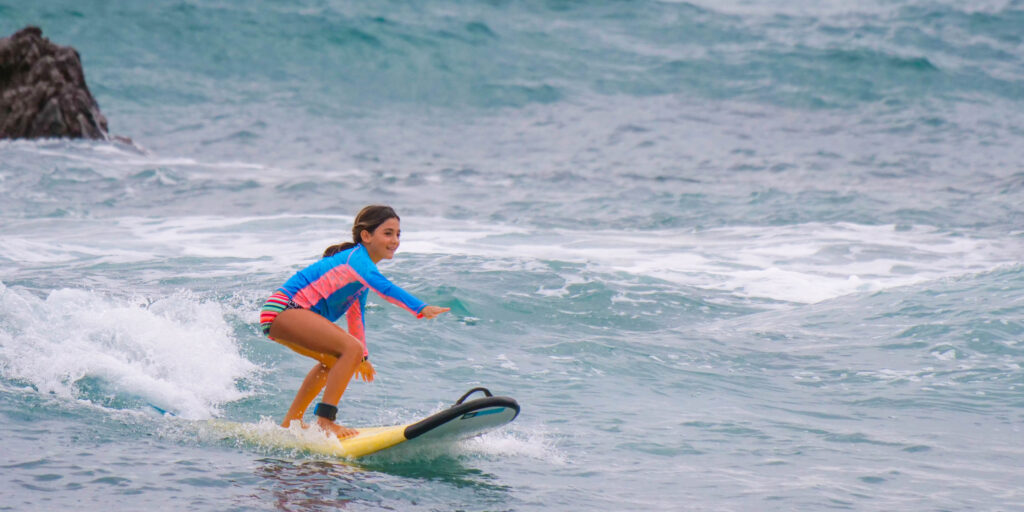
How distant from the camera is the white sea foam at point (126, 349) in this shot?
6895 millimetres

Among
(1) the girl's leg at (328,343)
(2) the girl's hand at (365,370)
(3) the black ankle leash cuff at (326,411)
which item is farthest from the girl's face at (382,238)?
(3) the black ankle leash cuff at (326,411)

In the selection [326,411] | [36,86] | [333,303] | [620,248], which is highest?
[36,86]

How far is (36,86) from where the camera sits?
67.5 ft

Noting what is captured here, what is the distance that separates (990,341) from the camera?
8977 mm

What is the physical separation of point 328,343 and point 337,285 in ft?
1.14

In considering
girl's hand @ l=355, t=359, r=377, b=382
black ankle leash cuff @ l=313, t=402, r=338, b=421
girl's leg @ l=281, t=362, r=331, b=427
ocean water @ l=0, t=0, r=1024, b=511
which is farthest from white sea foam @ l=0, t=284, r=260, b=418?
girl's hand @ l=355, t=359, r=377, b=382

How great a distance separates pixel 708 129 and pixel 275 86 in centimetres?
1220

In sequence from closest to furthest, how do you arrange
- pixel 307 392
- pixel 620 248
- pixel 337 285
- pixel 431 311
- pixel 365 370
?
1. pixel 431 311
2. pixel 337 285
3. pixel 365 370
4. pixel 307 392
5. pixel 620 248

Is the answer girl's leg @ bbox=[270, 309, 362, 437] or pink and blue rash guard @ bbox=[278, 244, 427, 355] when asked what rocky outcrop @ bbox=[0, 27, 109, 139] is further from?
girl's leg @ bbox=[270, 309, 362, 437]

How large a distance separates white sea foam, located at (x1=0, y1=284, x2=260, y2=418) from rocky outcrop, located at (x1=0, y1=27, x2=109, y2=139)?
43.5 ft

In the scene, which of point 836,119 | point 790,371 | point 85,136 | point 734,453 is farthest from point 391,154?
point 734,453

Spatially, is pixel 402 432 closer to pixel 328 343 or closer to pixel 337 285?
pixel 328 343

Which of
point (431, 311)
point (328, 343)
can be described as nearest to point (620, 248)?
point (328, 343)

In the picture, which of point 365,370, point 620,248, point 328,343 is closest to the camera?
point 328,343
